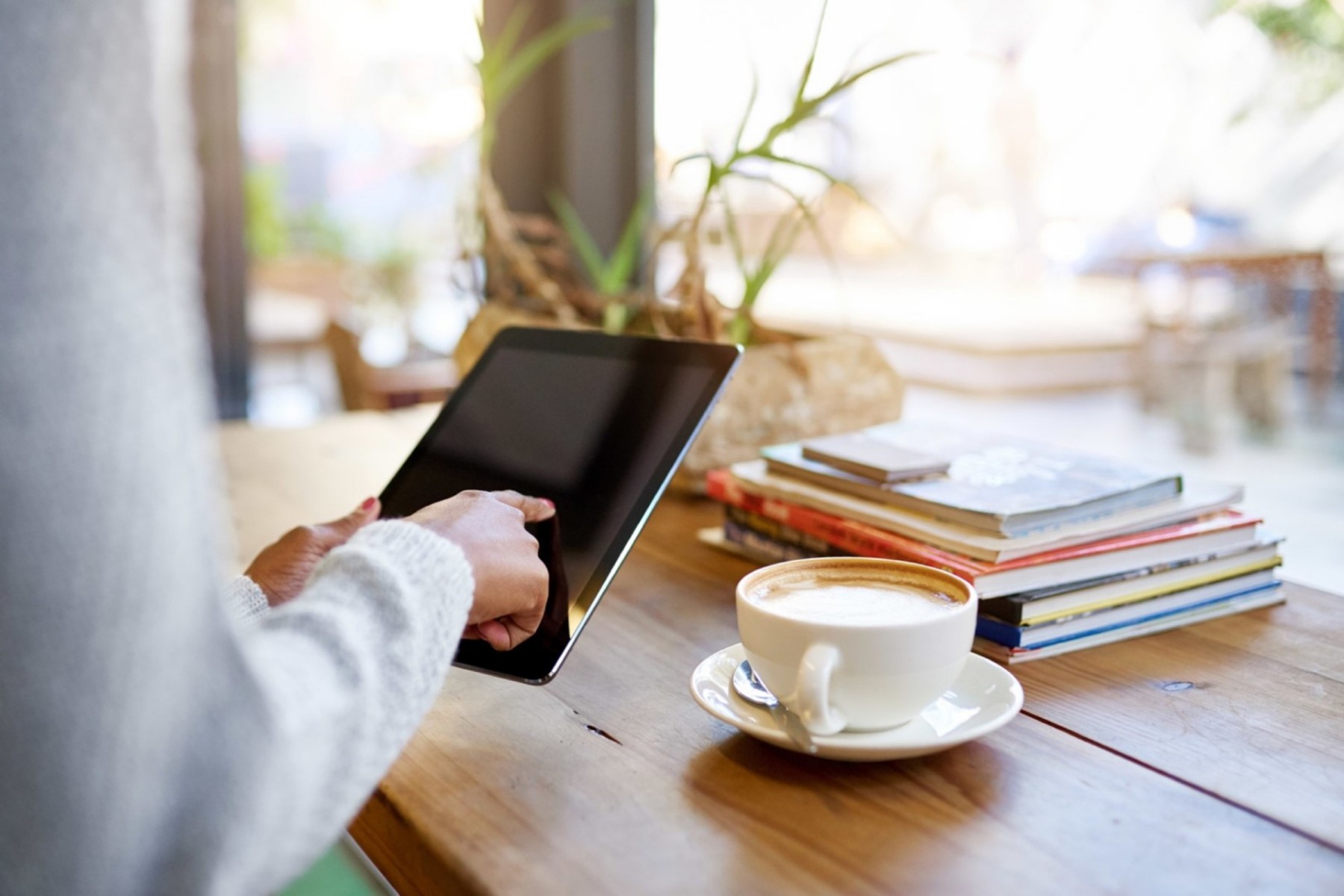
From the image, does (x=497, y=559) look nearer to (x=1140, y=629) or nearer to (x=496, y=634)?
(x=496, y=634)

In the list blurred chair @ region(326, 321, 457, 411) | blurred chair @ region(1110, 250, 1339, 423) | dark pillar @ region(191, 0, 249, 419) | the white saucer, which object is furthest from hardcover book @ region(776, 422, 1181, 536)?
blurred chair @ region(1110, 250, 1339, 423)

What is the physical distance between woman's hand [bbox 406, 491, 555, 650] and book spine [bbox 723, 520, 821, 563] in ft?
0.85

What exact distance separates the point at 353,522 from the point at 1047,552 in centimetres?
43

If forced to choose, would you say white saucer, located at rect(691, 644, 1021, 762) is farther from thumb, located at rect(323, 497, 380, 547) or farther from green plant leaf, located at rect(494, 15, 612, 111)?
green plant leaf, located at rect(494, 15, 612, 111)

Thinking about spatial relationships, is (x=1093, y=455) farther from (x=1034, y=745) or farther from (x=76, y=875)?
(x=76, y=875)

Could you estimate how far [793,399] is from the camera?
1084 millimetres

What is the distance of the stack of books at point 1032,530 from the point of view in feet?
2.31

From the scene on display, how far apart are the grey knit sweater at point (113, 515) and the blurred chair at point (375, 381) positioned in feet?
6.69

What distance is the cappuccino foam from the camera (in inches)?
21.3

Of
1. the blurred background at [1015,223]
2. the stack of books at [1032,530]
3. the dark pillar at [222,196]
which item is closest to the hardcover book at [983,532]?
the stack of books at [1032,530]

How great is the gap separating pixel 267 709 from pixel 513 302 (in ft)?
3.26

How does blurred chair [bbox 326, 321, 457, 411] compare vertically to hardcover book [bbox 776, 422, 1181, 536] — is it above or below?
below

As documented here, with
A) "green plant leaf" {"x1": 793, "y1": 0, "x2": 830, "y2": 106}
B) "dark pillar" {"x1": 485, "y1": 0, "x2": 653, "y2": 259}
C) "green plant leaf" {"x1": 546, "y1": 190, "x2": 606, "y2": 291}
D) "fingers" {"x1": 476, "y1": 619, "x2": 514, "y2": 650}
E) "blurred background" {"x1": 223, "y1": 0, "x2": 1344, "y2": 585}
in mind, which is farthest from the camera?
"blurred background" {"x1": 223, "y1": 0, "x2": 1344, "y2": 585}

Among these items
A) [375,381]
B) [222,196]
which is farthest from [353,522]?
[222,196]
